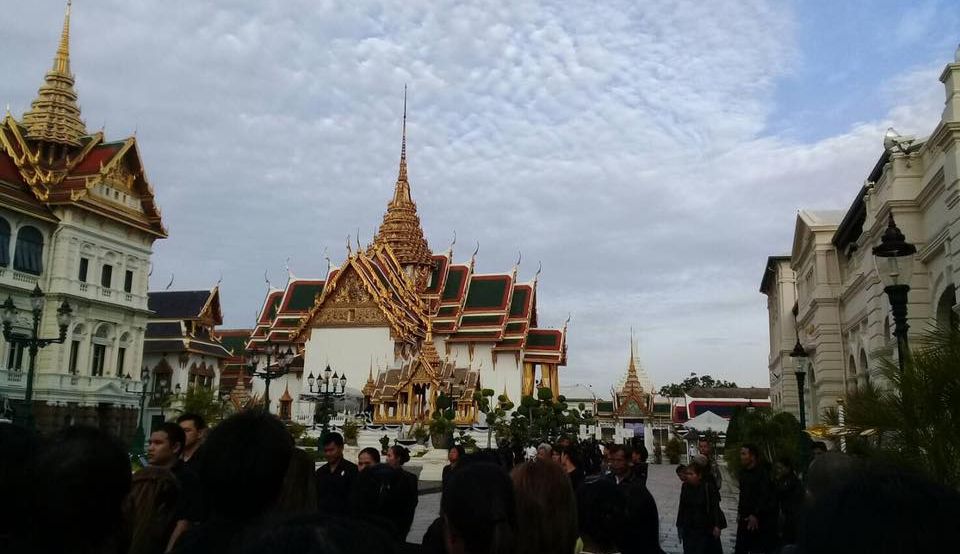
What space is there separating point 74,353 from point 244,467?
1286 inches

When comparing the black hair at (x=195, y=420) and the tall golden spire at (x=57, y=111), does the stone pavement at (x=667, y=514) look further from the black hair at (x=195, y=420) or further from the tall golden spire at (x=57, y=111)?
the tall golden spire at (x=57, y=111)

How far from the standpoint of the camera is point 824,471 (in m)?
2.79

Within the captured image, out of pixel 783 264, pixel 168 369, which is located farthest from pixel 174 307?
pixel 783 264

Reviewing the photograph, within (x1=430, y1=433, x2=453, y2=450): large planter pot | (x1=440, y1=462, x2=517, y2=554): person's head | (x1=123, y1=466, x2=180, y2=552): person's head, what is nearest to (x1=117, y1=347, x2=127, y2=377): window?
(x1=430, y1=433, x2=453, y2=450): large planter pot

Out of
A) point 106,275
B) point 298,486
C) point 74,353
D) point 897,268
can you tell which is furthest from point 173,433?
point 106,275

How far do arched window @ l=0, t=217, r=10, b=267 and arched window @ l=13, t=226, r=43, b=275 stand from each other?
29 cm

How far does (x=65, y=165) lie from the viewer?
33.1m

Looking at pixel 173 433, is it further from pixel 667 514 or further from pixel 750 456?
pixel 667 514

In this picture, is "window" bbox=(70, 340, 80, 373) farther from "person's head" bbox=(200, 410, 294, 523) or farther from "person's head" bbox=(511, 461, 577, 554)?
"person's head" bbox=(511, 461, 577, 554)

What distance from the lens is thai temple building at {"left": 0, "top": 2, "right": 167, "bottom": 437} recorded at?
96.4ft

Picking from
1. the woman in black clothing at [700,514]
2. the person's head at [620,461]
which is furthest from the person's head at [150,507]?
the woman in black clothing at [700,514]

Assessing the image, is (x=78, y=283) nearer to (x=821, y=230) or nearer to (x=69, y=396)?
(x=69, y=396)

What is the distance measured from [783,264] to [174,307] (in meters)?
35.2

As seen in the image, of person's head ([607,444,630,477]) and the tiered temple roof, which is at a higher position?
the tiered temple roof
